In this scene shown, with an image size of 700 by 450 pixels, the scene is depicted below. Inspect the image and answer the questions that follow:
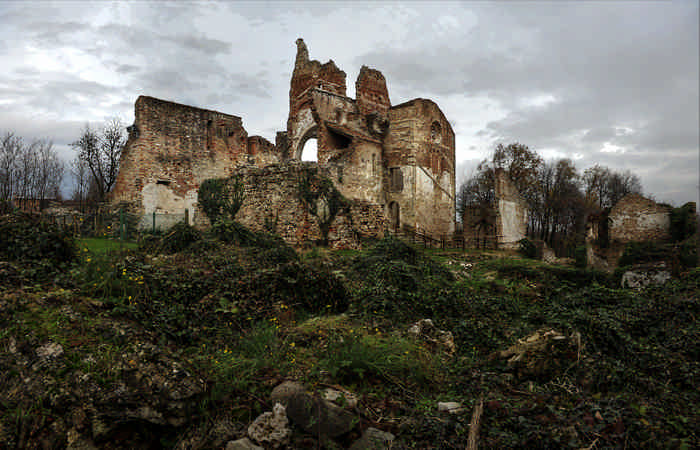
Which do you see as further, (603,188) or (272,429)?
(603,188)

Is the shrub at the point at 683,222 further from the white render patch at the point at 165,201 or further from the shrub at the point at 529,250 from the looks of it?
the white render patch at the point at 165,201

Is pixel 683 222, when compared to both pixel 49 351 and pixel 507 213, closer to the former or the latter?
pixel 507 213

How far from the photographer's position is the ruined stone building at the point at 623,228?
18.9 metres

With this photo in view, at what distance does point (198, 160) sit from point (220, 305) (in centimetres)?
1664

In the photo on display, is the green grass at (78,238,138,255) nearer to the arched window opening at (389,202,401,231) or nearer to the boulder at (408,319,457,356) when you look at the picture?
the boulder at (408,319,457,356)

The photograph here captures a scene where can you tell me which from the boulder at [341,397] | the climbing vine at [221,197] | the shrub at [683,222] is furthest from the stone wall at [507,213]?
the boulder at [341,397]

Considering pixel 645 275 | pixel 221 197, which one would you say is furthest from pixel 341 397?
pixel 221 197

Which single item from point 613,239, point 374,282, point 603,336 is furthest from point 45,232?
point 613,239

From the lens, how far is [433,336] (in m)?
6.29

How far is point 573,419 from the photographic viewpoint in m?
3.52

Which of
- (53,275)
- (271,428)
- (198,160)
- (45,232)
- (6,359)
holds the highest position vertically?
(198,160)

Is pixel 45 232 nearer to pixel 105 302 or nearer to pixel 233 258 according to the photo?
pixel 105 302

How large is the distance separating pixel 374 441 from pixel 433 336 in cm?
307

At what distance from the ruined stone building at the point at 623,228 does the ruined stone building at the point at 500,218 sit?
432 cm
